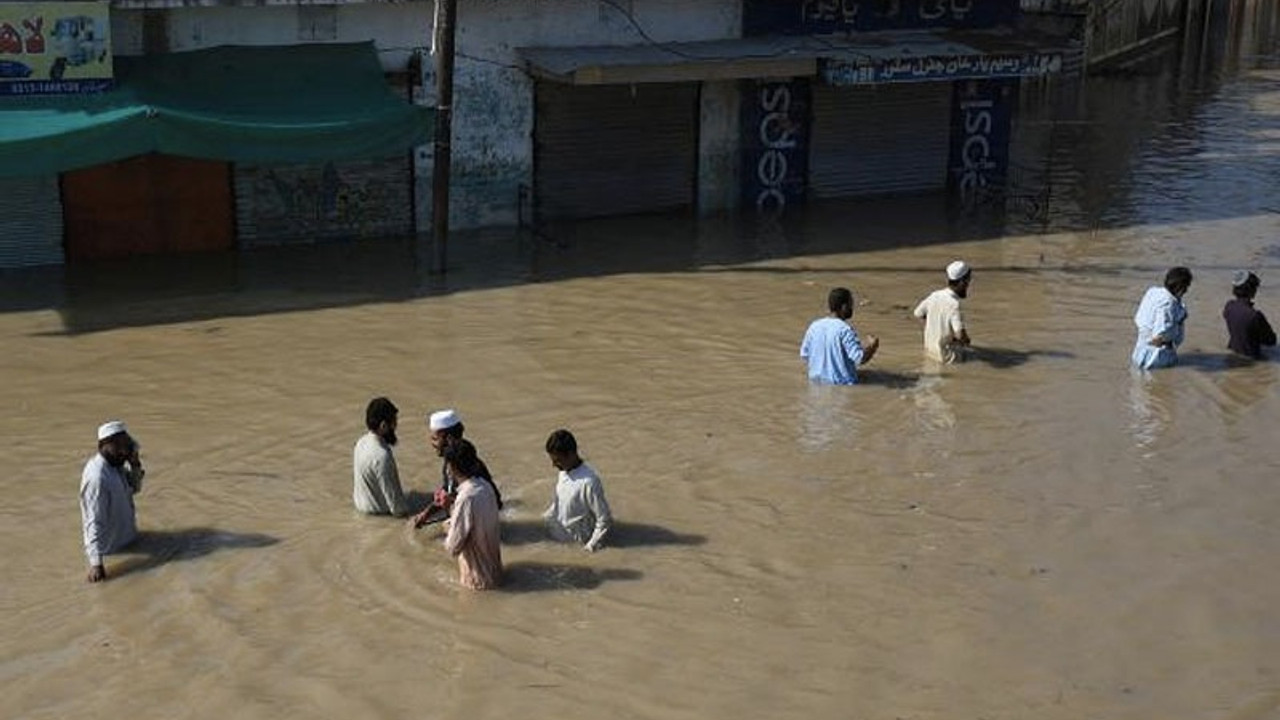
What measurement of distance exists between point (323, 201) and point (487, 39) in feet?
9.23

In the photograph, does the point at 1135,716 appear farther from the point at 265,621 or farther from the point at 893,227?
the point at 893,227

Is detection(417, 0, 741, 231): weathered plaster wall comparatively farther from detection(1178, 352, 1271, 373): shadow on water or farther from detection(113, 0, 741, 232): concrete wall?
detection(1178, 352, 1271, 373): shadow on water

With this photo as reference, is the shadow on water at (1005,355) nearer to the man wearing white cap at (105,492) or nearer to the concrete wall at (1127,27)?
the man wearing white cap at (105,492)

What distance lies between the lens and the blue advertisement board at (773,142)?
20.9 metres

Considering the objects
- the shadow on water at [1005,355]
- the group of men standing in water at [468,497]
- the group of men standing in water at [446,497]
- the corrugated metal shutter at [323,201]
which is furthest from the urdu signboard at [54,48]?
the shadow on water at [1005,355]

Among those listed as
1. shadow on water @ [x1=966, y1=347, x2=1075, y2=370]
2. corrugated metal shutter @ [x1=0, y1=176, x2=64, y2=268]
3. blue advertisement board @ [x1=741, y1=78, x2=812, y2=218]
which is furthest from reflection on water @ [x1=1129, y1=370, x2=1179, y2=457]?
corrugated metal shutter @ [x1=0, y1=176, x2=64, y2=268]

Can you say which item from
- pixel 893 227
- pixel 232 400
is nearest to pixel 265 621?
pixel 232 400

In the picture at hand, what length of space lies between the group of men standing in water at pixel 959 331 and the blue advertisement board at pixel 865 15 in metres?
7.68

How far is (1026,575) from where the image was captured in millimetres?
9719

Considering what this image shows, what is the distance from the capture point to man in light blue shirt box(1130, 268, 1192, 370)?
538 inches

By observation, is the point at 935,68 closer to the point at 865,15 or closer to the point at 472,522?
the point at 865,15

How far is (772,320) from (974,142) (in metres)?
8.11

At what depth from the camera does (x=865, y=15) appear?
21.2m

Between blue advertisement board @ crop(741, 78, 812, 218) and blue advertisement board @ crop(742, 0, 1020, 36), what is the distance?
2.48ft
